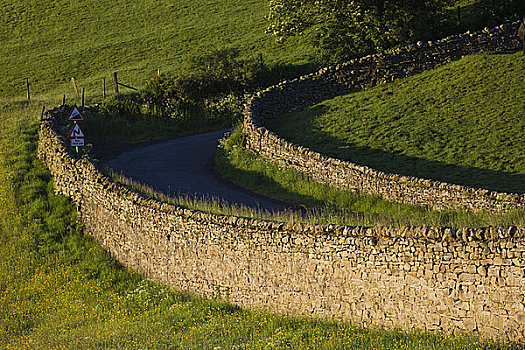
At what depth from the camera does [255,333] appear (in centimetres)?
1730

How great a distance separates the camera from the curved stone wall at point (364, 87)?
25.0 m

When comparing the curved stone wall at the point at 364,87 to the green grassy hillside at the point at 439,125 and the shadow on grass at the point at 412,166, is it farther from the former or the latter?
the shadow on grass at the point at 412,166

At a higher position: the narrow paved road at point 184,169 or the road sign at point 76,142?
the road sign at point 76,142

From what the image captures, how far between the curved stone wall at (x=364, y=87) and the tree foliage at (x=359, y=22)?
397 centimetres

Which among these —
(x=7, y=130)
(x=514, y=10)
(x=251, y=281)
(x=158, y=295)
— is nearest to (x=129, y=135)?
(x=7, y=130)

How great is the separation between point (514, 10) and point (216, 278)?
35491 millimetres

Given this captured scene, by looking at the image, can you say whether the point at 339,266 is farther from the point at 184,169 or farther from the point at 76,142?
the point at 184,169

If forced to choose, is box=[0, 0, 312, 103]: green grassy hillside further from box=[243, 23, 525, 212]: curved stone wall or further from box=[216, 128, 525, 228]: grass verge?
box=[216, 128, 525, 228]: grass verge

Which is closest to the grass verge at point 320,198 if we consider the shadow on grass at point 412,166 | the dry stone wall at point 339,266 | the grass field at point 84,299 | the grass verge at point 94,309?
the shadow on grass at point 412,166

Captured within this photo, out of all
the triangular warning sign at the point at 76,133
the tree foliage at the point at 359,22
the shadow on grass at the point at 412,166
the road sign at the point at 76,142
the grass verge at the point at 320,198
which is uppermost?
the tree foliage at the point at 359,22

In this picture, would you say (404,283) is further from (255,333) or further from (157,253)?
(157,253)

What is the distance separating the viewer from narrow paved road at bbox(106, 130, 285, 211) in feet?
96.3

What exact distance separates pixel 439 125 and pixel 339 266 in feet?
58.8

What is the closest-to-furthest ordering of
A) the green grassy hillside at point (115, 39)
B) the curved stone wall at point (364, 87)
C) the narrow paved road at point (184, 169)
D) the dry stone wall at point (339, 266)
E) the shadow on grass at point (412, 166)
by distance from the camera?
the dry stone wall at point (339, 266), the curved stone wall at point (364, 87), the shadow on grass at point (412, 166), the narrow paved road at point (184, 169), the green grassy hillside at point (115, 39)
